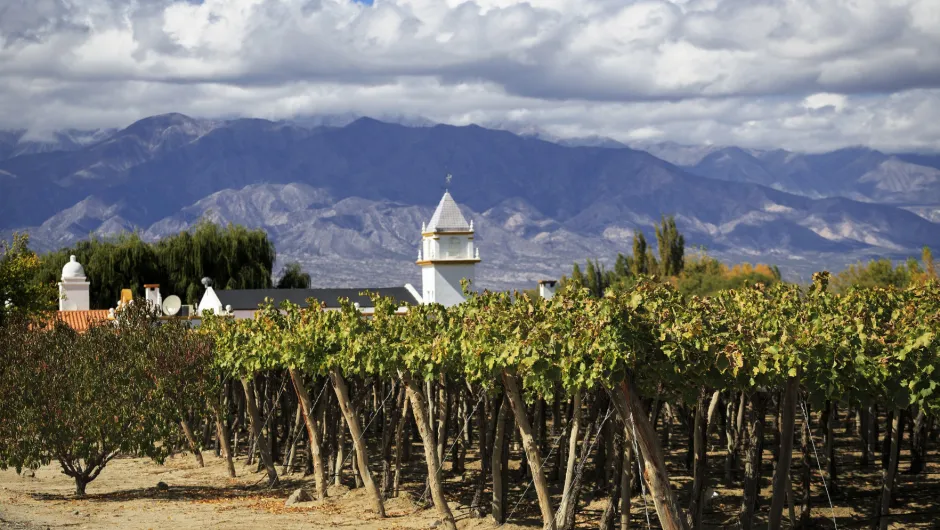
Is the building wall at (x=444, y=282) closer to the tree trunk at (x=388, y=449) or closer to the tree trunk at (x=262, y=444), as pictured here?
the tree trunk at (x=262, y=444)

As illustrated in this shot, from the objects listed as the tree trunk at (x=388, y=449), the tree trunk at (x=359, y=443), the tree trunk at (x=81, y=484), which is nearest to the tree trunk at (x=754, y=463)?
the tree trunk at (x=359, y=443)

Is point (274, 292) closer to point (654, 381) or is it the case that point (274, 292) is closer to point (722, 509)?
point (722, 509)

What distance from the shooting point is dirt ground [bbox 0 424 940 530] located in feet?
67.1

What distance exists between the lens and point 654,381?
1555cm

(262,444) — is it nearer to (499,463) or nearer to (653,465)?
(499,463)

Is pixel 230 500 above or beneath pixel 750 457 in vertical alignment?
beneath

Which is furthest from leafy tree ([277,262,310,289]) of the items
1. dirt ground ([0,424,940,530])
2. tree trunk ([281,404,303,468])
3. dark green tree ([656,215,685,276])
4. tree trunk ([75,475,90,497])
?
tree trunk ([75,475,90,497])

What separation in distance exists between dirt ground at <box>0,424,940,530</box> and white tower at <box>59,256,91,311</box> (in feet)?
130

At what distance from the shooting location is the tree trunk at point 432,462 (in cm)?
1986

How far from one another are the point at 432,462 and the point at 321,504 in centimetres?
367

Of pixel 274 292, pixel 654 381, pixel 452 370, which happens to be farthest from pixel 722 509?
pixel 274 292

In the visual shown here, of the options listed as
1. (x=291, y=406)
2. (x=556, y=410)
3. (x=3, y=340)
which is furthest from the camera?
(x=291, y=406)

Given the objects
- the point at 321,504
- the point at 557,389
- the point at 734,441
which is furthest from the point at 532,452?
the point at 734,441

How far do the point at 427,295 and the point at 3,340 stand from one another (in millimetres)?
69630
